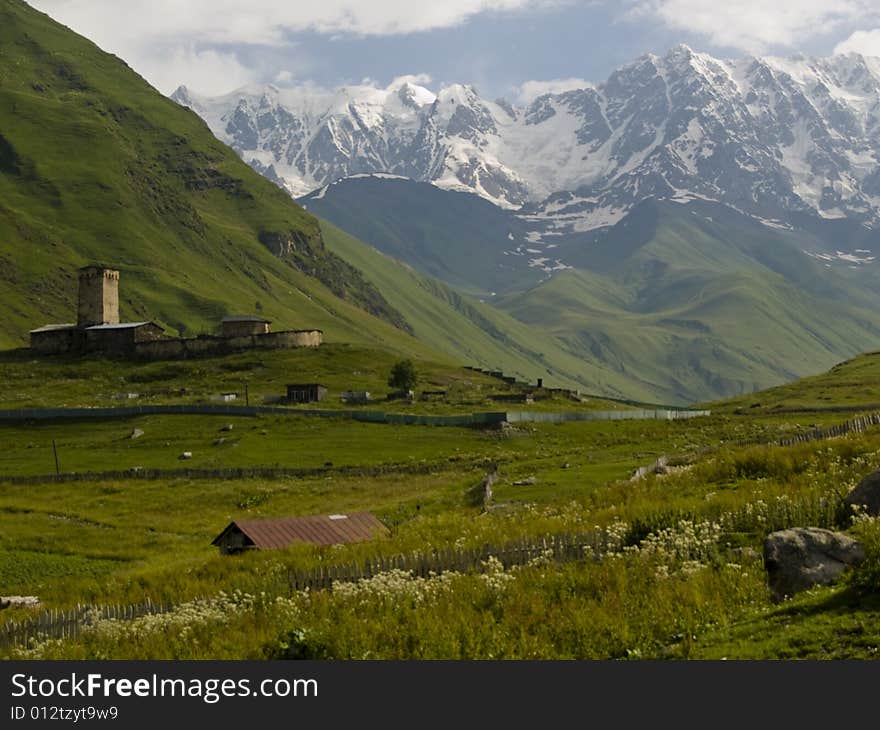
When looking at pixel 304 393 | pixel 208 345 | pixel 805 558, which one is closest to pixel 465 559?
pixel 805 558

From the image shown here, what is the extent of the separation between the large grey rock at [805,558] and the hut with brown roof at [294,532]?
2572cm

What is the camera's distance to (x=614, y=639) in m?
20.2

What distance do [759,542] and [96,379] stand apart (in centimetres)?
16205

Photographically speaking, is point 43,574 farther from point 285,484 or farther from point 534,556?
point 534,556

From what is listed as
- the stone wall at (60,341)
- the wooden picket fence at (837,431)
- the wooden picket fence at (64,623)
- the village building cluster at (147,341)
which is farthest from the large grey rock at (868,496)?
the stone wall at (60,341)

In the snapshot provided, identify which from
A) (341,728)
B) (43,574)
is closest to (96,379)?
A: (43,574)

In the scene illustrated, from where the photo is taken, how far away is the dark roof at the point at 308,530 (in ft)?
158

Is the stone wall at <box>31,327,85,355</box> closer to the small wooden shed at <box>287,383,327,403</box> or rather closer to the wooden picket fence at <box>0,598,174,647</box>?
the small wooden shed at <box>287,383,327,403</box>

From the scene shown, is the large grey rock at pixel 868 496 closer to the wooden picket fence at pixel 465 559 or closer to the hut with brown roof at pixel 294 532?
the wooden picket fence at pixel 465 559

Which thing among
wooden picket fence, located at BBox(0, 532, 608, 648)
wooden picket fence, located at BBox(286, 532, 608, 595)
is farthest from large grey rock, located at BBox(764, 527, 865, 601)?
wooden picket fence, located at BBox(0, 532, 608, 648)

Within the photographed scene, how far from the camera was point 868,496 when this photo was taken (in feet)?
89.2

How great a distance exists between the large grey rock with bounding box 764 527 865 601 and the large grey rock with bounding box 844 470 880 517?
410 cm

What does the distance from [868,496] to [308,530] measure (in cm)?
2859

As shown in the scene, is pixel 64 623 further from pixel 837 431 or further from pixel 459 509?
pixel 837 431
